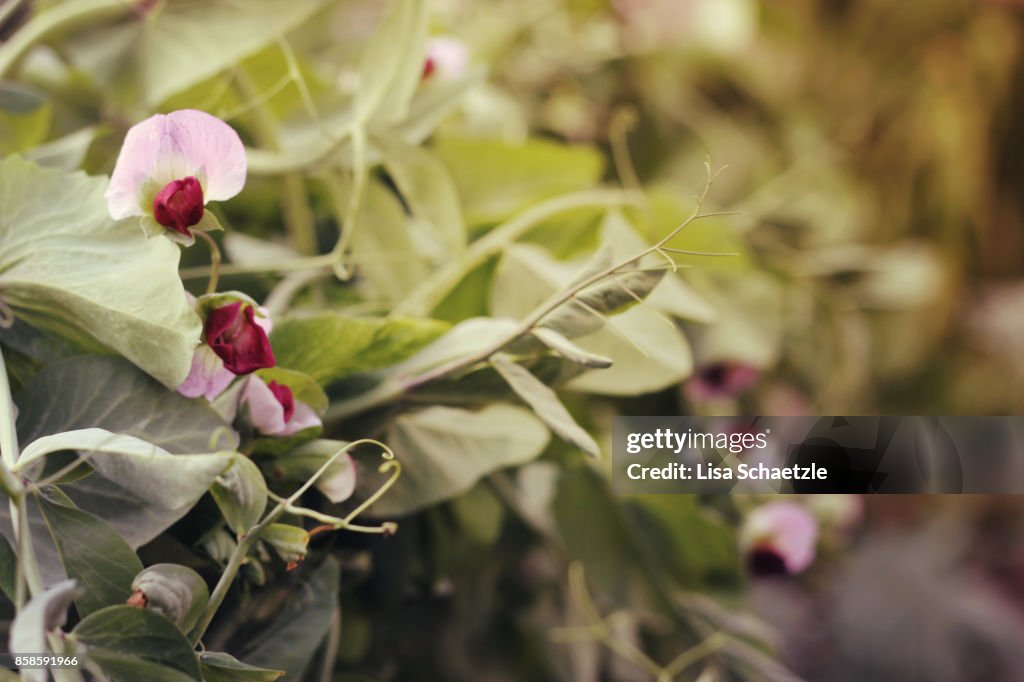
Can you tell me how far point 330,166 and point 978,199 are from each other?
49cm

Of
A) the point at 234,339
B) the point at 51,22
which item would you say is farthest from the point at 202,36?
the point at 234,339

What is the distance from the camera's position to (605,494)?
0.23 metres

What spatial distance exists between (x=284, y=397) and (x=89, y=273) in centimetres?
4

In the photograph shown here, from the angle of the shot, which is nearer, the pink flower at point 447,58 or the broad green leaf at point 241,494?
the broad green leaf at point 241,494

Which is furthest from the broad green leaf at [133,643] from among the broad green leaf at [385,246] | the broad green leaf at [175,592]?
the broad green leaf at [385,246]

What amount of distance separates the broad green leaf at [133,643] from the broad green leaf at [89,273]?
0.11 feet

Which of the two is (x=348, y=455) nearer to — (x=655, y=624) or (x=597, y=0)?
(x=655, y=624)

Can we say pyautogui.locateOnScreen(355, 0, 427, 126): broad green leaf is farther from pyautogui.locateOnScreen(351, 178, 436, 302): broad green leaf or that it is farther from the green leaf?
the green leaf

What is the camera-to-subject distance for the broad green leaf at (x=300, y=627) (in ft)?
0.50

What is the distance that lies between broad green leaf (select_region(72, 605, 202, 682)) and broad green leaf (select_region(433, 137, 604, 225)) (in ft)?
0.58

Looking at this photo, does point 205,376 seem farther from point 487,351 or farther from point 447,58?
point 447,58

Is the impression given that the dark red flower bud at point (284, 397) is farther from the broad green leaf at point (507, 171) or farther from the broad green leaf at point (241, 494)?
the broad green leaf at point (507, 171)

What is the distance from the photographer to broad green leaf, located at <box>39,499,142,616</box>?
0.12 m

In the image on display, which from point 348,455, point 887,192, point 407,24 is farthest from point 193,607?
point 887,192
